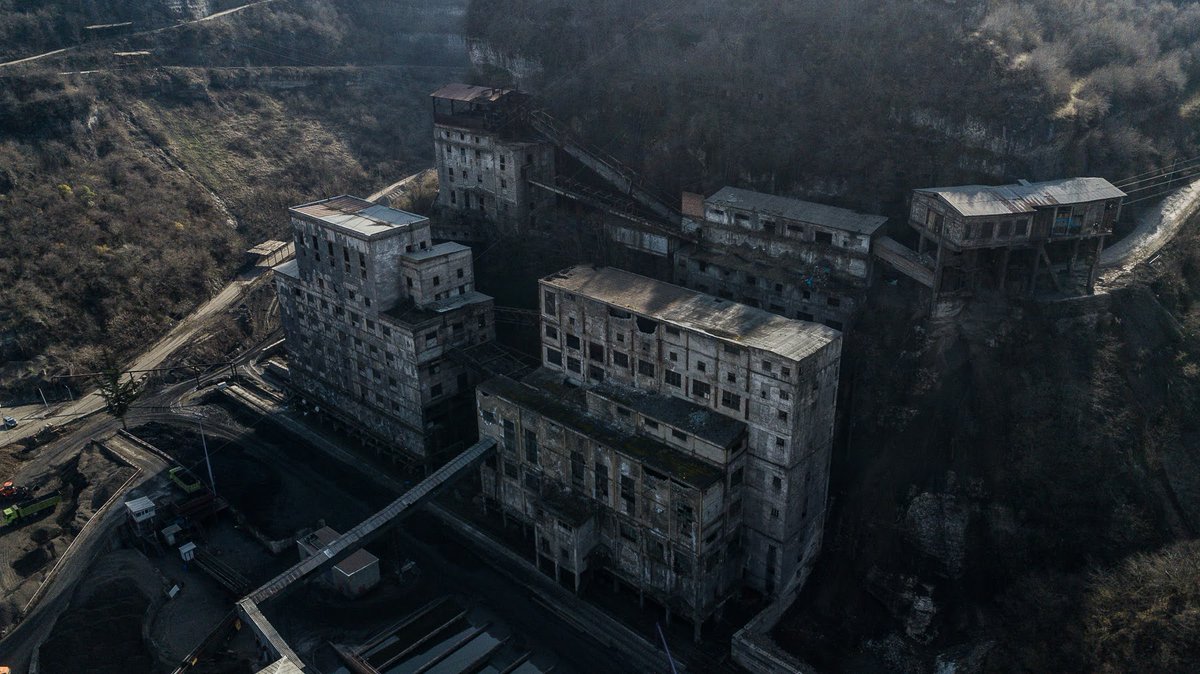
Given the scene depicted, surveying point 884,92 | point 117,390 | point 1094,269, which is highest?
point 884,92

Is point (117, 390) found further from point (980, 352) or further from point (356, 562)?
point (980, 352)


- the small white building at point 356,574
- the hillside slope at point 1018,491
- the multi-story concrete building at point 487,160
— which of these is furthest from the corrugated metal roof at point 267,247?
the hillside slope at point 1018,491

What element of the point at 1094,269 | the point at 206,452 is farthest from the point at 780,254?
the point at 206,452

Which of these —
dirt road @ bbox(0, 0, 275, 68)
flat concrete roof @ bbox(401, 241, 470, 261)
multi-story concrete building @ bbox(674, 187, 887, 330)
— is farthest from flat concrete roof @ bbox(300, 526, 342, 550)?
dirt road @ bbox(0, 0, 275, 68)

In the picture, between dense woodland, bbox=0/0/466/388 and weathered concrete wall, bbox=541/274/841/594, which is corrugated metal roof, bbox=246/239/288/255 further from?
weathered concrete wall, bbox=541/274/841/594

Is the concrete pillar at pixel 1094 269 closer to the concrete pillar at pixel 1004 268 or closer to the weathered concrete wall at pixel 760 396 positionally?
the concrete pillar at pixel 1004 268
